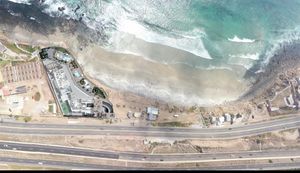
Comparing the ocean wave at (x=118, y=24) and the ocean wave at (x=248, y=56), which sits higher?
the ocean wave at (x=118, y=24)

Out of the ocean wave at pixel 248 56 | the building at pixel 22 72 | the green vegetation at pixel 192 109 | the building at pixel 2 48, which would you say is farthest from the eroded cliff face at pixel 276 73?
the building at pixel 2 48

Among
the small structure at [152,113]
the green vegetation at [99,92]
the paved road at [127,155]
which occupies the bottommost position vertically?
the paved road at [127,155]

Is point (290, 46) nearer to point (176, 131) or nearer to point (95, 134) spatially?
point (176, 131)

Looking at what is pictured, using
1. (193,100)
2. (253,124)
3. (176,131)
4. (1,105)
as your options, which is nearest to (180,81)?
(193,100)

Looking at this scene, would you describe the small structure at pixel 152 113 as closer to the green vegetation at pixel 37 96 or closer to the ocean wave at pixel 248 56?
the ocean wave at pixel 248 56

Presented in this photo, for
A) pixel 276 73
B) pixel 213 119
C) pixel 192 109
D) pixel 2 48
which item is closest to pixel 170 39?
pixel 192 109

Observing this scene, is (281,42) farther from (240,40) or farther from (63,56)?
(63,56)
